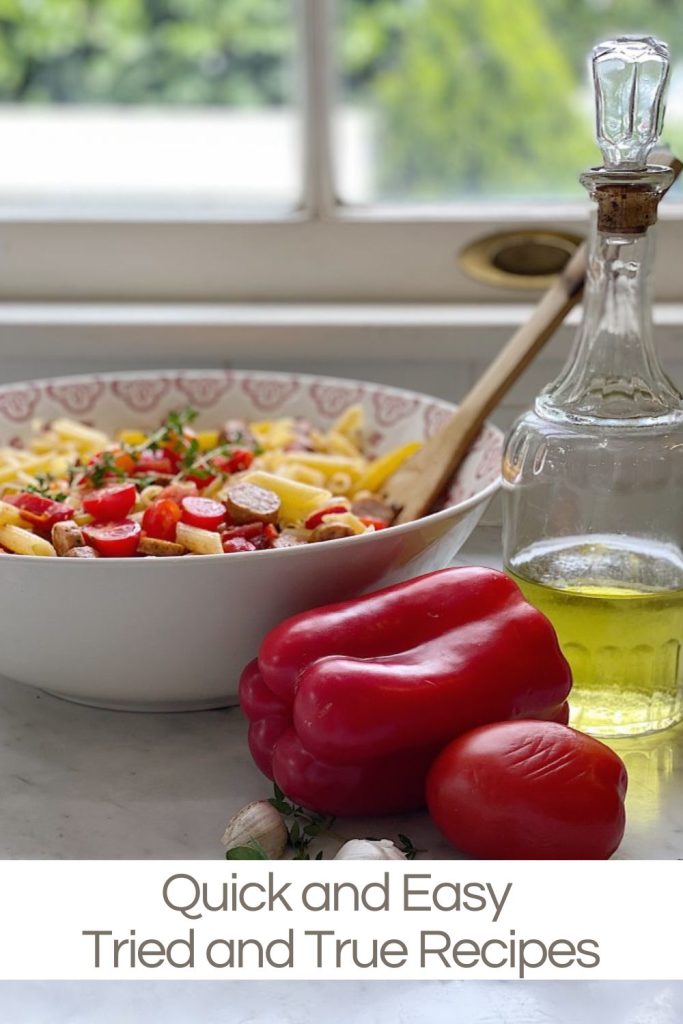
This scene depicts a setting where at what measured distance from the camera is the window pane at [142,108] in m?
1.67

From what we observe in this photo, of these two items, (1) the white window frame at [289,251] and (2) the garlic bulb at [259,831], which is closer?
→ (2) the garlic bulb at [259,831]

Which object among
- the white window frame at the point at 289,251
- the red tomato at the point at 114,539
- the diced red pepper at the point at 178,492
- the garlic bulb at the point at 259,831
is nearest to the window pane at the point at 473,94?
the white window frame at the point at 289,251

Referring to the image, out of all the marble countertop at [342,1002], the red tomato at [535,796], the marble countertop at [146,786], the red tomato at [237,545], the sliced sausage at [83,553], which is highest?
the sliced sausage at [83,553]

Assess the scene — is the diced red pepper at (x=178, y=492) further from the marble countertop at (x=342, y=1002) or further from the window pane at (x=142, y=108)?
the window pane at (x=142, y=108)

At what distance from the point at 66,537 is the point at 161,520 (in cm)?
7

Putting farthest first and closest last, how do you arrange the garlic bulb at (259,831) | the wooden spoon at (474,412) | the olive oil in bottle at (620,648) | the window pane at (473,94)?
the window pane at (473,94) → the wooden spoon at (474,412) → the olive oil in bottle at (620,648) → the garlic bulb at (259,831)

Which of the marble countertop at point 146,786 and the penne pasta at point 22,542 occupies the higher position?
the penne pasta at point 22,542

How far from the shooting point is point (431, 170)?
1.68 m

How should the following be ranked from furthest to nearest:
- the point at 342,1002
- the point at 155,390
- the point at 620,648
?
the point at 155,390
the point at 620,648
the point at 342,1002

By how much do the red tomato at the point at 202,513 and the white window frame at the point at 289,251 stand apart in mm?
776

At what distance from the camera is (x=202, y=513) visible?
3.05 feet

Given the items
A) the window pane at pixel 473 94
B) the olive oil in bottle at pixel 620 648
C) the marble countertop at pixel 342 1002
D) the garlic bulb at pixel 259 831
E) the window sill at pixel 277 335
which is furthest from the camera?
the window pane at pixel 473 94

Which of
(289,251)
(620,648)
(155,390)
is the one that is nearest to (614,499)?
(620,648)

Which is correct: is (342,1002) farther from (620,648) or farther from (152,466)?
(152,466)
